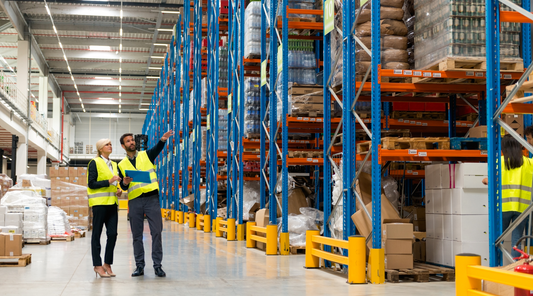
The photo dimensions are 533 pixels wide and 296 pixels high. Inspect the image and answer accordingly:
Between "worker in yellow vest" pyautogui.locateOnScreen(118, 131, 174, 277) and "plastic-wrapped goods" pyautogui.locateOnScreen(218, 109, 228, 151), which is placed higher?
"plastic-wrapped goods" pyautogui.locateOnScreen(218, 109, 228, 151)

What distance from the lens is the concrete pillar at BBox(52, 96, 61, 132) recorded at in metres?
37.1

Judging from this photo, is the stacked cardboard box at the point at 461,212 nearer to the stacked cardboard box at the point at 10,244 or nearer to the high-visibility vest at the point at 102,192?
the high-visibility vest at the point at 102,192

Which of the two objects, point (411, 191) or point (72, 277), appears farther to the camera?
point (411, 191)

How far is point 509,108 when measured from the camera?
4539 mm

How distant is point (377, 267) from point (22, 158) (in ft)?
72.1

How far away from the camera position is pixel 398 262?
603cm

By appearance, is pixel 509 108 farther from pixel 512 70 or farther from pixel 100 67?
pixel 100 67

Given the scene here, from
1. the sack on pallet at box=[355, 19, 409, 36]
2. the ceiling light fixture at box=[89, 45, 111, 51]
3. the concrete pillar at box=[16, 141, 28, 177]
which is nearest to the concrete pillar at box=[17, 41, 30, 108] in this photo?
the concrete pillar at box=[16, 141, 28, 177]

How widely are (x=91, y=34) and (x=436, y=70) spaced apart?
897 inches

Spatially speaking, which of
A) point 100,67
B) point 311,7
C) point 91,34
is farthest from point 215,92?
point 100,67

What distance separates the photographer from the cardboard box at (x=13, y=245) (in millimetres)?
7363

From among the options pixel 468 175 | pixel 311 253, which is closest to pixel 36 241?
pixel 311 253

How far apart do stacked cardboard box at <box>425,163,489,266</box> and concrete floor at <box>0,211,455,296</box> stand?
53 centimetres

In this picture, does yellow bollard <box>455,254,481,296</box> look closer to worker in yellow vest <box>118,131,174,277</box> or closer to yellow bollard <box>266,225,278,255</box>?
worker in yellow vest <box>118,131,174,277</box>
